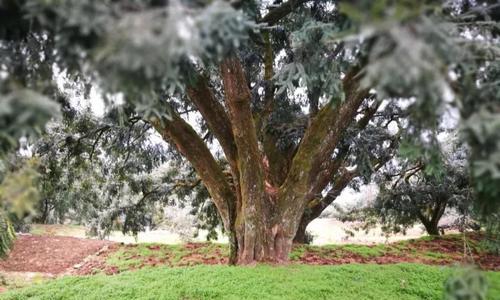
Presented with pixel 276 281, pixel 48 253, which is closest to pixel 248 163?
pixel 276 281

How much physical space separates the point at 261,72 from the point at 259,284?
4.16 meters

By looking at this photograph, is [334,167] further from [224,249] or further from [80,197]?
[80,197]

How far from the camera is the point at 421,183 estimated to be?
10500mm

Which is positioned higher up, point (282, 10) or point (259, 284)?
point (282, 10)

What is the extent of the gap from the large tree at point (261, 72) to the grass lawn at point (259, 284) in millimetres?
603

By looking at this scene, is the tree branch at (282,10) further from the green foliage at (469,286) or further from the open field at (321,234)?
the open field at (321,234)

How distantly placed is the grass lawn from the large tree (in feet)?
1.98

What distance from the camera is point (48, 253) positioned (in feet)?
38.3

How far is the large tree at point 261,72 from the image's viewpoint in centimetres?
Answer: 131

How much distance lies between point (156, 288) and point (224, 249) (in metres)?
4.62

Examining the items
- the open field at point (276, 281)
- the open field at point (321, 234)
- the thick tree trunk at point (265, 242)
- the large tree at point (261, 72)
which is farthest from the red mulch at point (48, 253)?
the thick tree trunk at point (265, 242)

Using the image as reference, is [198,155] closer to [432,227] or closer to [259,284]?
[259,284]

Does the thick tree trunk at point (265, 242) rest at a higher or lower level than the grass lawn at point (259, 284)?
higher

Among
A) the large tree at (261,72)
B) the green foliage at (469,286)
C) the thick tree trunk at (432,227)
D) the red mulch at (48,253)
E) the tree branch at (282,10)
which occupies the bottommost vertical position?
the red mulch at (48,253)
